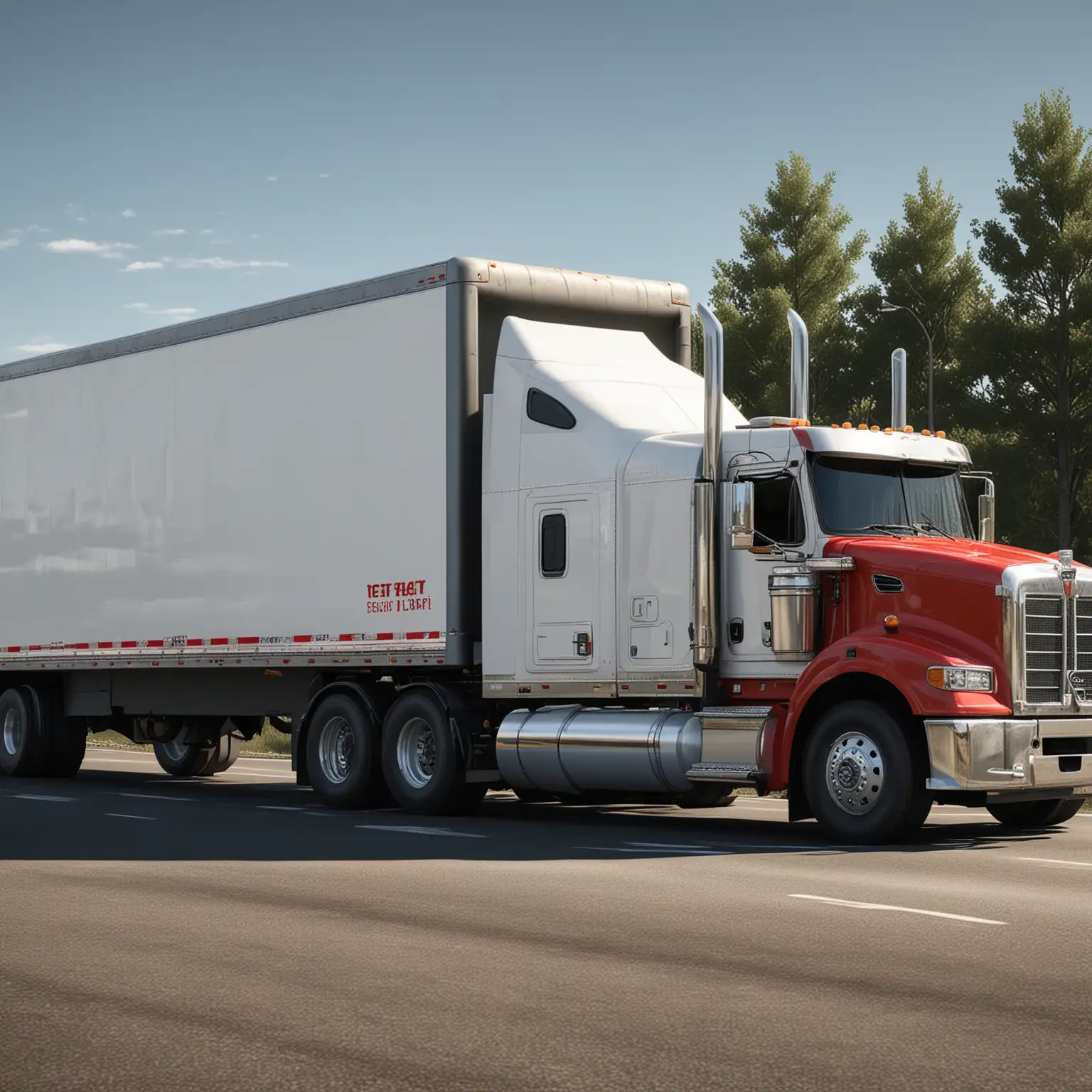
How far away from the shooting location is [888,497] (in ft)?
52.0

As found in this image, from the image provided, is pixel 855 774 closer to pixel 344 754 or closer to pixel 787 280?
pixel 344 754

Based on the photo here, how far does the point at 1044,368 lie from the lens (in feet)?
170

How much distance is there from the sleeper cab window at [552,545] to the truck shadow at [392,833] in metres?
2.29

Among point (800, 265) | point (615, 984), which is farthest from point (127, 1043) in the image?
point (800, 265)

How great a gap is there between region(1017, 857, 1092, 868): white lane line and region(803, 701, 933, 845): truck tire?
94 centimetres

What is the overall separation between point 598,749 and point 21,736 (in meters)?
9.99

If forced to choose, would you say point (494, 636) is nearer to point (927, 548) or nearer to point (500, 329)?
point (500, 329)

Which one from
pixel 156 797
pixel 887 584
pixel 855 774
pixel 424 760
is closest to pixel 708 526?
pixel 887 584

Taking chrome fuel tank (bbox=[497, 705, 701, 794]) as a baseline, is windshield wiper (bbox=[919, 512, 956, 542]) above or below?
above

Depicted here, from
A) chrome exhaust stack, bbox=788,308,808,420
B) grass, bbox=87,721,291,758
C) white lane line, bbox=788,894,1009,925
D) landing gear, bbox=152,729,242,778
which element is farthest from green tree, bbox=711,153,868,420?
white lane line, bbox=788,894,1009,925

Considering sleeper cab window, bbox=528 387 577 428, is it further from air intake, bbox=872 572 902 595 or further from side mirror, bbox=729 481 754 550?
air intake, bbox=872 572 902 595

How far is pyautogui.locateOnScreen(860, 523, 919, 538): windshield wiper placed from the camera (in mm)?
15523

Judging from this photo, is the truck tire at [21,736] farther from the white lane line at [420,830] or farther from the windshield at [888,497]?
the windshield at [888,497]

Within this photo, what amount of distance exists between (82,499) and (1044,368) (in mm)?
35600
